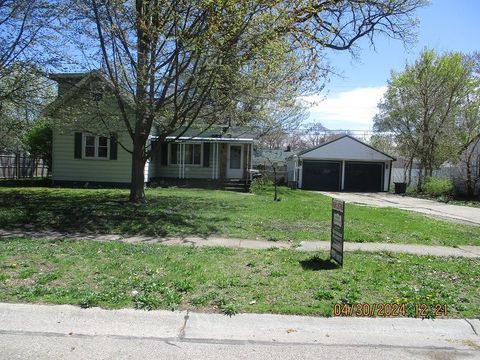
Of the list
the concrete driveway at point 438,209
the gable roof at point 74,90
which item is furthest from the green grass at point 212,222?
the concrete driveway at point 438,209

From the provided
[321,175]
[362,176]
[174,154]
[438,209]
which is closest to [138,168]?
[174,154]

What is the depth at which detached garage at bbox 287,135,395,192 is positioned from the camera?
3928 centimetres

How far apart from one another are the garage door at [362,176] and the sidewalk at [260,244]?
2993 cm

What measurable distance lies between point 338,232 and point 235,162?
21595 millimetres

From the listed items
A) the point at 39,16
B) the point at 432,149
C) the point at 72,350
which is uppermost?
the point at 39,16

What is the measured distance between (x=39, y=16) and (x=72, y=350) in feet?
42.2

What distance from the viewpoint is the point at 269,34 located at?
40.2ft

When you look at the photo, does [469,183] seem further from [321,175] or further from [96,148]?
[96,148]

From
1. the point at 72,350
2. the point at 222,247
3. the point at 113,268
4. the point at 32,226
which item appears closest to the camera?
the point at 72,350

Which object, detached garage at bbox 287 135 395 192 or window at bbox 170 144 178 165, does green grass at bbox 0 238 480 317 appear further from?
detached garage at bbox 287 135 395 192

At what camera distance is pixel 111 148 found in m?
24.5

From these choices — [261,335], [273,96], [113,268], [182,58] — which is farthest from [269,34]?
[261,335]

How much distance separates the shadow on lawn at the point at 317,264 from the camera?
7.47 metres

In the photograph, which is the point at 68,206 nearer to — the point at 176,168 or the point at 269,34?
the point at 269,34
